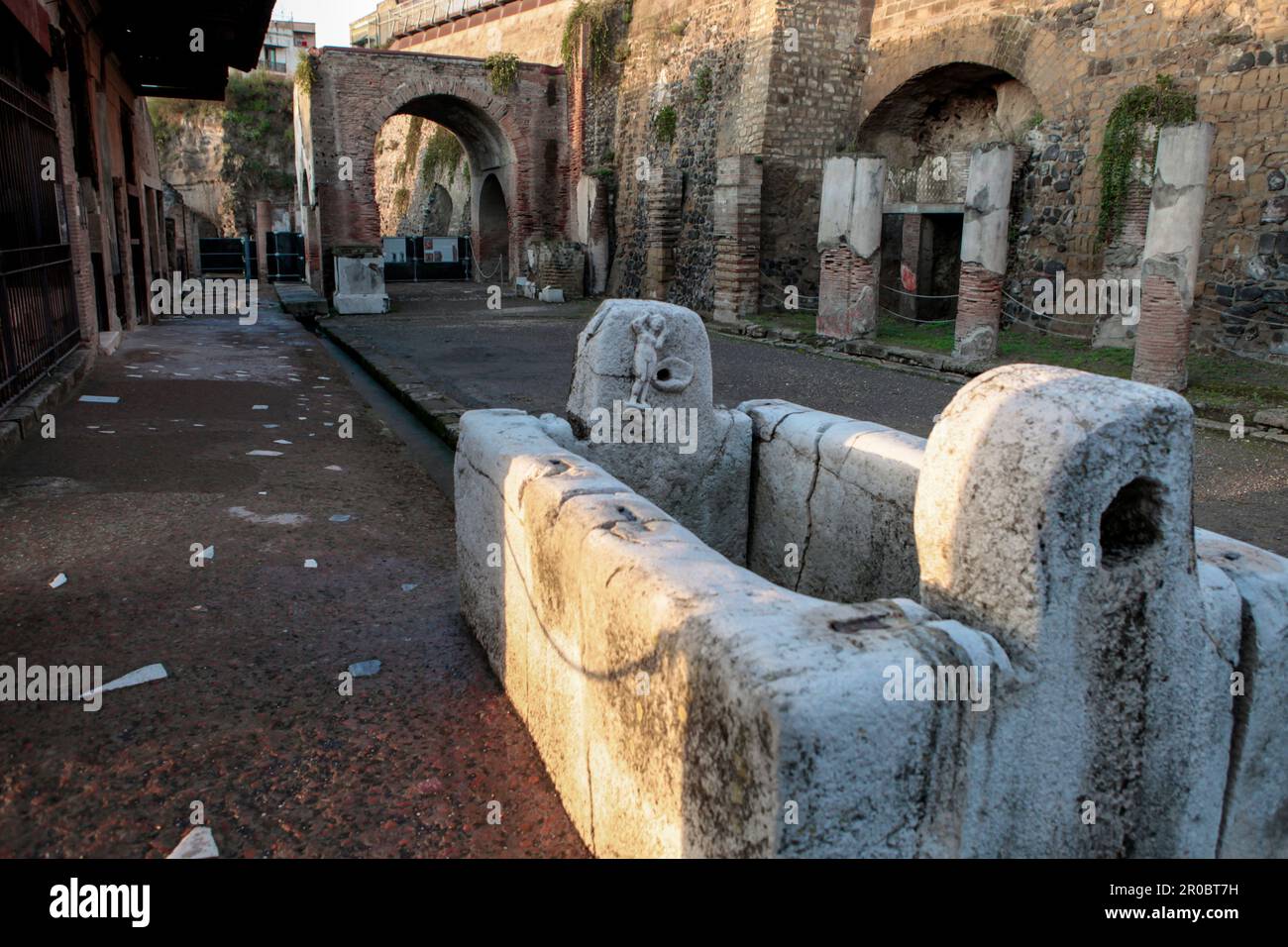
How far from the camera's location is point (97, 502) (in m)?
4.77

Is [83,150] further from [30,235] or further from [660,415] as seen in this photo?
[660,415]

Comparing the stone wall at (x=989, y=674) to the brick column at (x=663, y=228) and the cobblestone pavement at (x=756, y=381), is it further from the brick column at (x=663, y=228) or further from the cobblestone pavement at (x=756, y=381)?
the brick column at (x=663, y=228)

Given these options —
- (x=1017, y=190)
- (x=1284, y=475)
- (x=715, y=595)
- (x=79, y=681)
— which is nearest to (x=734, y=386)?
(x=1284, y=475)

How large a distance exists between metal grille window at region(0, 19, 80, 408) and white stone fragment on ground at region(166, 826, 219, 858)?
507 cm

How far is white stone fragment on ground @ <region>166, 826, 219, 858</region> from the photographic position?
2.17m

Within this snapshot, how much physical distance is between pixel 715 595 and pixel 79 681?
88.3 inches

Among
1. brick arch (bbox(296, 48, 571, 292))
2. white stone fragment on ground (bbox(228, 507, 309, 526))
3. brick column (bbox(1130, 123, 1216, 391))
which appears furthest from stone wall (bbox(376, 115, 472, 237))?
white stone fragment on ground (bbox(228, 507, 309, 526))

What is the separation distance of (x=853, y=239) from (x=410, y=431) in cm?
712

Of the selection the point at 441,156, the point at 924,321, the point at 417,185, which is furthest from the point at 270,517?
the point at 417,185

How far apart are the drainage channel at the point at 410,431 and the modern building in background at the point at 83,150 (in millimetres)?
2435

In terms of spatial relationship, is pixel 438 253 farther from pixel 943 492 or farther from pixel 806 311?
pixel 943 492

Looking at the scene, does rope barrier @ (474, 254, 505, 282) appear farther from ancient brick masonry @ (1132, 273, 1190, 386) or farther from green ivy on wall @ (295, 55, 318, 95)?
ancient brick masonry @ (1132, 273, 1190, 386)

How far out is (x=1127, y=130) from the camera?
10.6m

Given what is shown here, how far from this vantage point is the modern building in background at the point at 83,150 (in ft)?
22.3
